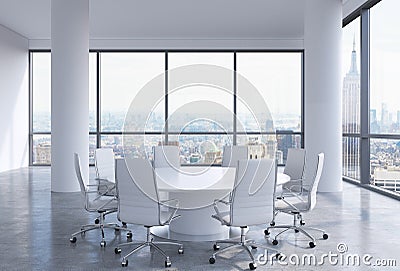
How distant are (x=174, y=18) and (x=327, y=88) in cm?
402

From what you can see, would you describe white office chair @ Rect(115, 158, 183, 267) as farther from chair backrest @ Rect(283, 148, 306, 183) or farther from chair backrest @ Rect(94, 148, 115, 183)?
chair backrest @ Rect(283, 148, 306, 183)

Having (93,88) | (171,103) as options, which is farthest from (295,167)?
(93,88)

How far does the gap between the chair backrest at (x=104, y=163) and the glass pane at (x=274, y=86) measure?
728 cm

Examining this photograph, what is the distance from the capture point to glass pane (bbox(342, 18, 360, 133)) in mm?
9555

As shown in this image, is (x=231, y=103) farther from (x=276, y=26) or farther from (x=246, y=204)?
(x=246, y=204)

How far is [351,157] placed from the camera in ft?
32.6

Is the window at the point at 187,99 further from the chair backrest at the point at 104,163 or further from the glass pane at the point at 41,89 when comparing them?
the chair backrest at the point at 104,163

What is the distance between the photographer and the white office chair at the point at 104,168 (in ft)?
18.2

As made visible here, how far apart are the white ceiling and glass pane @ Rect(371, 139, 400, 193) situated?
10.8ft

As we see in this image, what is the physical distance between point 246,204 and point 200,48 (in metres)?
9.34

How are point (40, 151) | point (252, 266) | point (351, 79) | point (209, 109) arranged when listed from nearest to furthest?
point (252, 266) → point (351, 79) → point (209, 109) → point (40, 151)

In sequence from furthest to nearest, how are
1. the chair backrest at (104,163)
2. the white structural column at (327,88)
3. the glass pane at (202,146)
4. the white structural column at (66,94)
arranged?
the glass pane at (202,146) < the white structural column at (327,88) < the white structural column at (66,94) < the chair backrest at (104,163)

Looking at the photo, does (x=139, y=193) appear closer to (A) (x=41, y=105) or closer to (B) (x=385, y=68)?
(B) (x=385, y=68)

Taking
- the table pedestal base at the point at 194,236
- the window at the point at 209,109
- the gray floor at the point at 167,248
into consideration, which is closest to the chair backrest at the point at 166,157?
the gray floor at the point at 167,248
